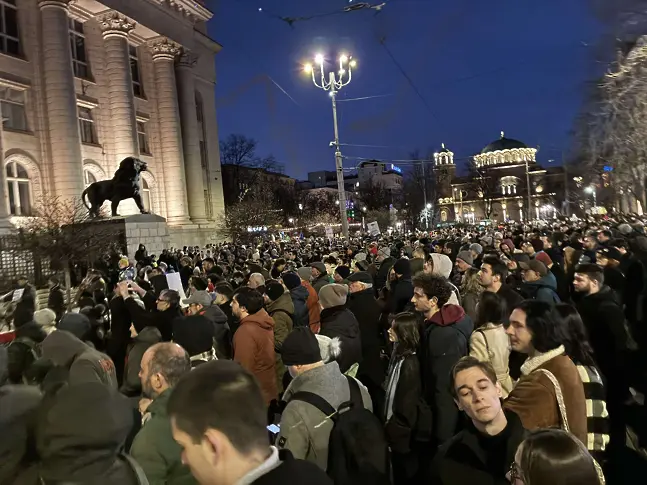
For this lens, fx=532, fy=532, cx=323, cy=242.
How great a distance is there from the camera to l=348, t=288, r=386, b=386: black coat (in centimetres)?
649

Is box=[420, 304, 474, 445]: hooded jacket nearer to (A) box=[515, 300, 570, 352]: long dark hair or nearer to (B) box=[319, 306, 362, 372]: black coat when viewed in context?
→ (A) box=[515, 300, 570, 352]: long dark hair

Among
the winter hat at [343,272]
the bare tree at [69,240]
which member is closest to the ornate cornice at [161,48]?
the bare tree at [69,240]

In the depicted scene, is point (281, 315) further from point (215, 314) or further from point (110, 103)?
point (110, 103)

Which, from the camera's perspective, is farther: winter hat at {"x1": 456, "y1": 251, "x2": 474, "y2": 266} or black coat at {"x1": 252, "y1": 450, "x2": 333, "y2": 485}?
winter hat at {"x1": 456, "y1": 251, "x2": 474, "y2": 266}

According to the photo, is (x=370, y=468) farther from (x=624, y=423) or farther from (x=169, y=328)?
(x=624, y=423)

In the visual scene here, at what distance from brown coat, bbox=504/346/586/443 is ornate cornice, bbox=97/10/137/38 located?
3601 cm

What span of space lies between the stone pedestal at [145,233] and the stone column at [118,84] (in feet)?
30.0

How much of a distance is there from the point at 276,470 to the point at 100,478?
0.91 meters

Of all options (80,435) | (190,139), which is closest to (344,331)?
(80,435)

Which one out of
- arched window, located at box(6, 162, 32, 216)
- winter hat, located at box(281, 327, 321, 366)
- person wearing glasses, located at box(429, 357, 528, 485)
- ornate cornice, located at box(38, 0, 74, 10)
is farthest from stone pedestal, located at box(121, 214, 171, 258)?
person wearing glasses, located at box(429, 357, 528, 485)

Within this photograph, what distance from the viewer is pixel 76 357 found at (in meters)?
4.33

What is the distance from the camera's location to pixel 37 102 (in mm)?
28922

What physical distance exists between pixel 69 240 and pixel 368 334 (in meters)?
15.3

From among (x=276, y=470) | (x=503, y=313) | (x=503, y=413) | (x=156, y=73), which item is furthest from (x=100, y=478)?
(x=156, y=73)
